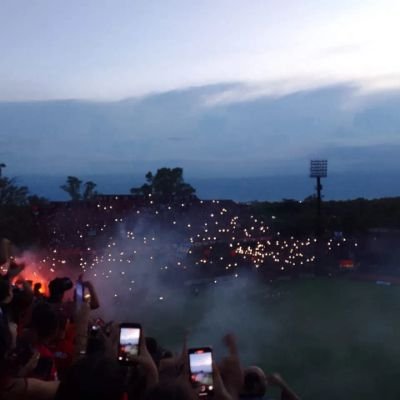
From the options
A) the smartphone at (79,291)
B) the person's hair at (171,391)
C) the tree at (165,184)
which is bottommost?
the smartphone at (79,291)

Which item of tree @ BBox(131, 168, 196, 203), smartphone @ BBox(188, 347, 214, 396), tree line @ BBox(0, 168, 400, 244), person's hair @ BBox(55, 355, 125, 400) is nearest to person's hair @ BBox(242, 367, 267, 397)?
smartphone @ BBox(188, 347, 214, 396)

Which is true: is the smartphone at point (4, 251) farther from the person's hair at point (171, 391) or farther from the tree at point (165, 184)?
the tree at point (165, 184)

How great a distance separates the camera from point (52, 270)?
72.3ft

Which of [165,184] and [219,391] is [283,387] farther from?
[165,184]

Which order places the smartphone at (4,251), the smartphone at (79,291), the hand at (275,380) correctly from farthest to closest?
1. the smartphone at (79,291)
2. the smartphone at (4,251)
3. the hand at (275,380)

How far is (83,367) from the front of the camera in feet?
7.68

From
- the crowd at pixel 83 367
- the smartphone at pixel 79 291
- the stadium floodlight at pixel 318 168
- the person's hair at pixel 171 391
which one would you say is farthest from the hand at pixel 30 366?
the stadium floodlight at pixel 318 168

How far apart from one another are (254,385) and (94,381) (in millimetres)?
1955

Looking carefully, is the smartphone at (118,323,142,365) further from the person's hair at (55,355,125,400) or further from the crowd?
the person's hair at (55,355,125,400)

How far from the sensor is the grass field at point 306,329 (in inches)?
521

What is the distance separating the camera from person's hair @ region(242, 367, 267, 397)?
401 centimetres

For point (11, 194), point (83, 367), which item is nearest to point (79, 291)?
point (83, 367)

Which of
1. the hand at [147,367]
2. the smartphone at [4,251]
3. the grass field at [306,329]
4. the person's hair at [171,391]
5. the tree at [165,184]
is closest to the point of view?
the person's hair at [171,391]

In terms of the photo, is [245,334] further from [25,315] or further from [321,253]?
[321,253]
